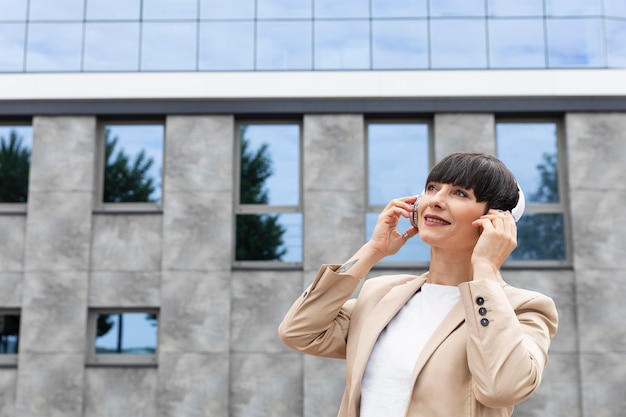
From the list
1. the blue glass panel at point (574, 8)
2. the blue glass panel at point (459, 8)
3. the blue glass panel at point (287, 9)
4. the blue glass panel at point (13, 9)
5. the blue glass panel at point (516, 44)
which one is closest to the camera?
the blue glass panel at point (516, 44)

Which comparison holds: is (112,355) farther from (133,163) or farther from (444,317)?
(444,317)

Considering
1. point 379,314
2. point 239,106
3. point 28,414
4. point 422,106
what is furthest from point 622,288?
point 379,314

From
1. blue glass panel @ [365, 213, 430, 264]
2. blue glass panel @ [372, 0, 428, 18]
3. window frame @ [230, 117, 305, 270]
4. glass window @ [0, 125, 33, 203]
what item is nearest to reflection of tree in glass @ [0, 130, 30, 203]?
glass window @ [0, 125, 33, 203]

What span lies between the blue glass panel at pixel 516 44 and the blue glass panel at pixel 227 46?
3747 millimetres

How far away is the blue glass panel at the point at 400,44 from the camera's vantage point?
1293cm

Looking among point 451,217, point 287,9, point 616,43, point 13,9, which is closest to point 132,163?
point 13,9

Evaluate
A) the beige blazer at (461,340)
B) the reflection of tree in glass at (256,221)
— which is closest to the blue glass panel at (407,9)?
the reflection of tree in glass at (256,221)

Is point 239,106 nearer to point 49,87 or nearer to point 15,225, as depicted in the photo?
point 49,87

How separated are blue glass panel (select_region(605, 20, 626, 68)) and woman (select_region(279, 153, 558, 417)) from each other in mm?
11217

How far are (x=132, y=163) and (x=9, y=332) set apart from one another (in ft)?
10.3

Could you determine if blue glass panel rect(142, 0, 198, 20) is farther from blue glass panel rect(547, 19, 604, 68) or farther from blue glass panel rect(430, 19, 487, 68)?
blue glass panel rect(547, 19, 604, 68)

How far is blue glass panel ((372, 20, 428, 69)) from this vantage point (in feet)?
42.4

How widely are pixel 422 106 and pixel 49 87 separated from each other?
5681 millimetres

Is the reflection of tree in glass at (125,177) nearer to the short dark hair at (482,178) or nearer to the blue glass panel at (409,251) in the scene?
the blue glass panel at (409,251)
